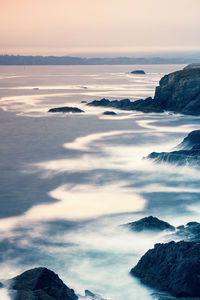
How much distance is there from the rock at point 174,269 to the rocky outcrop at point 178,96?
34218 millimetres

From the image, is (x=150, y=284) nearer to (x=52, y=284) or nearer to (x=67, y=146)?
(x=52, y=284)

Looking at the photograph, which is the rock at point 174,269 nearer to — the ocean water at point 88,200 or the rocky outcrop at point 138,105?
the ocean water at point 88,200

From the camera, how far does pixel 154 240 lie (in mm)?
12898

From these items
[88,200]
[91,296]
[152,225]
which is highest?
[152,225]

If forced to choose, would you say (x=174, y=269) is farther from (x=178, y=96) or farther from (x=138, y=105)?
(x=138, y=105)

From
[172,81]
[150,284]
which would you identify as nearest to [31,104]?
[172,81]

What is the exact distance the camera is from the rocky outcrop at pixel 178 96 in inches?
1756

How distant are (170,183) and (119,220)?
5403 mm

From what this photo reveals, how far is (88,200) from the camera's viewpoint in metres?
17.8

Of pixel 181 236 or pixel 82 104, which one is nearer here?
pixel 181 236

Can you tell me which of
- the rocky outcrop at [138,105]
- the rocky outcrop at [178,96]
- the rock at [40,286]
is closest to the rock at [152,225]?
the rock at [40,286]

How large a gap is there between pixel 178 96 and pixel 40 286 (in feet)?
126

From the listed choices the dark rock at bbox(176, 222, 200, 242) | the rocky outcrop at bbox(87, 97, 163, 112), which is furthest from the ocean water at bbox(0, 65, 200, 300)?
the rocky outcrop at bbox(87, 97, 163, 112)

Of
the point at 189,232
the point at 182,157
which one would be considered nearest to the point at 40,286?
Answer: the point at 189,232
